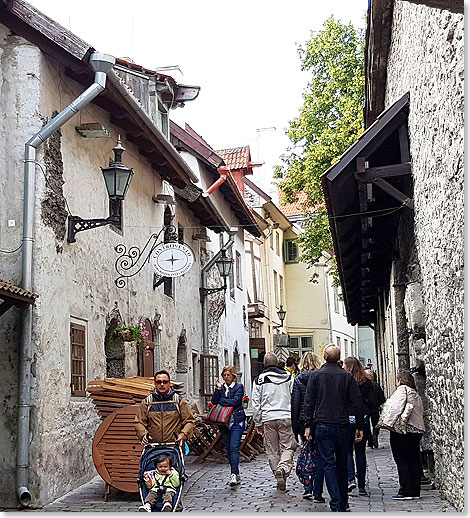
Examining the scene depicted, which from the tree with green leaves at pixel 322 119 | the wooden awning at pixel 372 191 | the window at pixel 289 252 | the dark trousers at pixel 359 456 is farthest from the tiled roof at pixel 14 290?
the window at pixel 289 252

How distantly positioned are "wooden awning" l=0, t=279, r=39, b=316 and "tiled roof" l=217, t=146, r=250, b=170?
2046 cm

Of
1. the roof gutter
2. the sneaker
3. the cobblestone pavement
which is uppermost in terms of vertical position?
the roof gutter

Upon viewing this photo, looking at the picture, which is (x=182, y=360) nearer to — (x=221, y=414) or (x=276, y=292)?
(x=221, y=414)

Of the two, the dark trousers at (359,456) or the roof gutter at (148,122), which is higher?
the roof gutter at (148,122)

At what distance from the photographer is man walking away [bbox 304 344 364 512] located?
25.1ft

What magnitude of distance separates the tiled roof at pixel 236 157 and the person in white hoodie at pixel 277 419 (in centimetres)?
1975

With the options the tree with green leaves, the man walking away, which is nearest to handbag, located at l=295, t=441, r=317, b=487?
the man walking away

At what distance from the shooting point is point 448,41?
21.6 ft

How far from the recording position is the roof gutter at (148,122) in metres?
10.5

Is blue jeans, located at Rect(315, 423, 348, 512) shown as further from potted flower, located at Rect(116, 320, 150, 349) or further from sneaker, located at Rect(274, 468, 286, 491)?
potted flower, located at Rect(116, 320, 150, 349)

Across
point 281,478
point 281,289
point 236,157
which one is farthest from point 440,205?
point 281,289

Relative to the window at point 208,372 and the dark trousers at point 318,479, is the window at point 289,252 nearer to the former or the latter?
the window at point 208,372

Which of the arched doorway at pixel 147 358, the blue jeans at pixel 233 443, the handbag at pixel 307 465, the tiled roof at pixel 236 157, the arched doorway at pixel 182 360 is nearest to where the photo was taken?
the handbag at pixel 307 465

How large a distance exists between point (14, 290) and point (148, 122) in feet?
15.7
